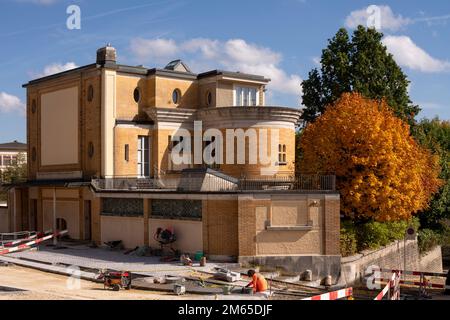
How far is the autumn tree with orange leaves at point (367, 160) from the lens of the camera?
112 feet

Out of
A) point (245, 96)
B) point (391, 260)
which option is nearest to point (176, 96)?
point (245, 96)

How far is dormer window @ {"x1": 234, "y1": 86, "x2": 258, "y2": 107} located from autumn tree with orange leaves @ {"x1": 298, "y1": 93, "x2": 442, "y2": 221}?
8303 mm

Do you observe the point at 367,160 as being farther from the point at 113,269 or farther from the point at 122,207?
the point at 113,269

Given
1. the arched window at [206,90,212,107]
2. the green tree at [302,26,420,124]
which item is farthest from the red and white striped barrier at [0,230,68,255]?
the green tree at [302,26,420,124]

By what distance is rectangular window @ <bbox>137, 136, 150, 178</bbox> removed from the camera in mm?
39844

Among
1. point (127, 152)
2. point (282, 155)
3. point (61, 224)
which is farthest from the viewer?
point (61, 224)

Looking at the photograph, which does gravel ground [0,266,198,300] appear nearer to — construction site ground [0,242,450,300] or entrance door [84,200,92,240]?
construction site ground [0,242,450,300]

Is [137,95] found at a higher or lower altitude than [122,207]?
higher

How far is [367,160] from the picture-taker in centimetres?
3394

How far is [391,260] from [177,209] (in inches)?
596

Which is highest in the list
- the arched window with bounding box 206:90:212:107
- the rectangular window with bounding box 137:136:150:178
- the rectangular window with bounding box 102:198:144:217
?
the arched window with bounding box 206:90:212:107

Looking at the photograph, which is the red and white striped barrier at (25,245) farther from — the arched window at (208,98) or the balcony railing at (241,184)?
the arched window at (208,98)

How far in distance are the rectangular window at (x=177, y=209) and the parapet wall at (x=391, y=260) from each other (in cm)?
809

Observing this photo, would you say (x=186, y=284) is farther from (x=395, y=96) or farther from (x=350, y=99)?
(x=395, y=96)
